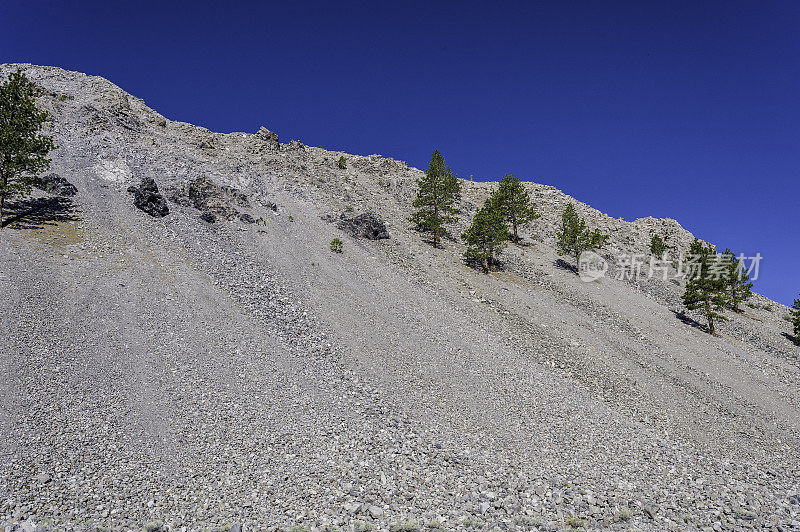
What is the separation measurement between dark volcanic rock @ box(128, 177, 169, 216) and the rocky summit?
23 cm

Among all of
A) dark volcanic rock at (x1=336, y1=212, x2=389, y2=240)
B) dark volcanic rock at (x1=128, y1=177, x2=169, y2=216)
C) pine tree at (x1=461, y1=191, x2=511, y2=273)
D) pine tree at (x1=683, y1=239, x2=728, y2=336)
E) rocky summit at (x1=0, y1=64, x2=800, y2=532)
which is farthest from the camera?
dark volcanic rock at (x1=336, y1=212, x2=389, y2=240)

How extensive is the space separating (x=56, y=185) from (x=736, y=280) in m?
85.3

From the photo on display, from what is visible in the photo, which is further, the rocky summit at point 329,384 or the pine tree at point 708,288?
the pine tree at point 708,288

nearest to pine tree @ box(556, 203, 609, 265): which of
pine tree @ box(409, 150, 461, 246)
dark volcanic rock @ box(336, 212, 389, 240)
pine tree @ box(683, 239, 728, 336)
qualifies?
pine tree @ box(683, 239, 728, 336)

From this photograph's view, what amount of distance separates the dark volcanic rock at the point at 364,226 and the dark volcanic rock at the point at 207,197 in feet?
41.7

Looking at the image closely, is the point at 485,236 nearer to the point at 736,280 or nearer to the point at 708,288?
the point at 708,288

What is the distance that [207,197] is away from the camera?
42562 mm

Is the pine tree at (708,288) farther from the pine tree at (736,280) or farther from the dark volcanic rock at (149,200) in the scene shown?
the dark volcanic rock at (149,200)

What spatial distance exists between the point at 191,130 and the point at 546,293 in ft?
213

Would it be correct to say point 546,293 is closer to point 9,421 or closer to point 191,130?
point 9,421

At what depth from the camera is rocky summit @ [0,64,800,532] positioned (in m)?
14.2

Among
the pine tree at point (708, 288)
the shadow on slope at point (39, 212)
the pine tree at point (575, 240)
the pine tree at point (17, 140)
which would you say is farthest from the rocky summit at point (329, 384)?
the pine tree at point (575, 240)

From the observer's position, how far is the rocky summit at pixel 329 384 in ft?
46.6

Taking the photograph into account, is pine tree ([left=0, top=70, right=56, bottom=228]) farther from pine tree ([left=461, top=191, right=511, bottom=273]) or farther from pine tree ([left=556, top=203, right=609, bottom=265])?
pine tree ([left=556, top=203, right=609, bottom=265])
